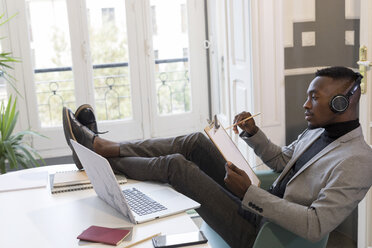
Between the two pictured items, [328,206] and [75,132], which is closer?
[328,206]

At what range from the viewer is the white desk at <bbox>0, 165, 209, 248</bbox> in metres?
1.58

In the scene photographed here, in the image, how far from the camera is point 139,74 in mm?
4941

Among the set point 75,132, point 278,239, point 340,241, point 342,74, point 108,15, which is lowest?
point 340,241

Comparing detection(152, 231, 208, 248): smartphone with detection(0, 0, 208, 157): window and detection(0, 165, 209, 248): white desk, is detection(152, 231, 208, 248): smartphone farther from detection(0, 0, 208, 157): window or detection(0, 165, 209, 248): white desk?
detection(0, 0, 208, 157): window

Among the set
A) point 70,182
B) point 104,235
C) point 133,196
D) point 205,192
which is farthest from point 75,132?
point 104,235

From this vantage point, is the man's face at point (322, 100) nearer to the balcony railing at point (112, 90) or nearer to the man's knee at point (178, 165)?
the man's knee at point (178, 165)

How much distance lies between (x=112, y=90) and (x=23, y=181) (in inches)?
110

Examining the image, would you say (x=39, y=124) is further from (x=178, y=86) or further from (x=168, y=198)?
(x=168, y=198)

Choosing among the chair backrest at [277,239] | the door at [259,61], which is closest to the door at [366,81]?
the door at [259,61]

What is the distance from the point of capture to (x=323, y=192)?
68.0 inches

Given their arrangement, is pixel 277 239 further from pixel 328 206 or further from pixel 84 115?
pixel 84 115

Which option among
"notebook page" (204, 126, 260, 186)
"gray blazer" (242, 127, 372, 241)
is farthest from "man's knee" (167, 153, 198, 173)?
"gray blazer" (242, 127, 372, 241)

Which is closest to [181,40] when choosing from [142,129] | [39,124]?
[142,129]

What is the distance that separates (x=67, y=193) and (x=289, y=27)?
2022 millimetres
